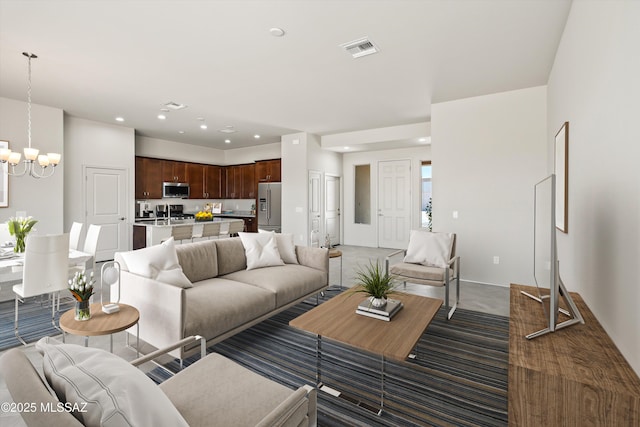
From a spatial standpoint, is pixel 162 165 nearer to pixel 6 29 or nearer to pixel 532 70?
pixel 6 29

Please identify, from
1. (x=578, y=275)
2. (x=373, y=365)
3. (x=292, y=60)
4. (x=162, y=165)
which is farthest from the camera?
(x=162, y=165)

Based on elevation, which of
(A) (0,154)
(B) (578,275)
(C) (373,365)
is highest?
(A) (0,154)

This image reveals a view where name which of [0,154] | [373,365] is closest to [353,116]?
[373,365]

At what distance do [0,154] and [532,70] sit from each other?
5972mm

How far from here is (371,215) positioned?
8281 millimetres

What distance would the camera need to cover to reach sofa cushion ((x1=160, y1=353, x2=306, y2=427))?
1.23m

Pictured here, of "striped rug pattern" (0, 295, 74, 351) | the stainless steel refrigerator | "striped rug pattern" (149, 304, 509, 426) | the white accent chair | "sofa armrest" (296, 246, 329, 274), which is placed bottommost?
"striped rug pattern" (149, 304, 509, 426)

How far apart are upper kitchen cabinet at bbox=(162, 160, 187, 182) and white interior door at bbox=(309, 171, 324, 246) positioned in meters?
3.45

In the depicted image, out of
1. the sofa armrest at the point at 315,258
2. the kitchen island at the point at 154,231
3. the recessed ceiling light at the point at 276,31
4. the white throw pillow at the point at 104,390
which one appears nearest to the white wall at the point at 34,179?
the kitchen island at the point at 154,231

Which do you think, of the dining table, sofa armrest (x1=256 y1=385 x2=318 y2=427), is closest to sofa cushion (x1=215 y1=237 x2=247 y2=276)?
the dining table

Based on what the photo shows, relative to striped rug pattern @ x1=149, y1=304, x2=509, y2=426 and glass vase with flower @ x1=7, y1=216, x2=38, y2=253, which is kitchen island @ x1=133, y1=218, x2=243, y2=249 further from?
striped rug pattern @ x1=149, y1=304, x2=509, y2=426

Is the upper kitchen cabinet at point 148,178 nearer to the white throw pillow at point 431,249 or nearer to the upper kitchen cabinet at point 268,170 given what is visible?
the upper kitchen cabinet at point 268,170

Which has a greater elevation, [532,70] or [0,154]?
[532,70]

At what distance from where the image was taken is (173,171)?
7852mm
